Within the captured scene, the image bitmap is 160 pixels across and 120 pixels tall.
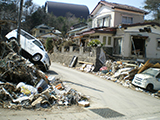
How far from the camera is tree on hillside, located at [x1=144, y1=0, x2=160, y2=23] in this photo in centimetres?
3008

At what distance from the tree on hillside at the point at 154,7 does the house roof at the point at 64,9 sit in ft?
172

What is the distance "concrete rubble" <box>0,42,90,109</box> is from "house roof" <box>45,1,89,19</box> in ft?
237

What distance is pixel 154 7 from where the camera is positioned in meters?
30.6

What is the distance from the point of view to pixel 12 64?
7.37m

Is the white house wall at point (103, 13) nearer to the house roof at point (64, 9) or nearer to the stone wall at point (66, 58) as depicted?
the stone wall at point (66, 58)

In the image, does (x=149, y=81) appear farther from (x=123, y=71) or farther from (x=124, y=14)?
(x=124, y=14)

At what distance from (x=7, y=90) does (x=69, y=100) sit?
2600 millimetres

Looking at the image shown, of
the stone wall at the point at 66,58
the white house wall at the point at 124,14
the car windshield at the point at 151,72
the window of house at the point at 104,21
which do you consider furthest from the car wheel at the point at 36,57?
the window of house at the point at 104,21

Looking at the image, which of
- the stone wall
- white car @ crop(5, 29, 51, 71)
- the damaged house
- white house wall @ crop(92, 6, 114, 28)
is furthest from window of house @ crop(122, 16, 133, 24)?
white car @ crop(5, 29, 51, 71)

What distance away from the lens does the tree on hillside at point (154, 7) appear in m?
30.1

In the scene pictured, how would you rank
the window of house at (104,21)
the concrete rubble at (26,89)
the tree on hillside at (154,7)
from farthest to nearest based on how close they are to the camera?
1. the tree on hillside at (154,7)
2. the window of house at (104,21)
3. the concrete rubble at (26,89)

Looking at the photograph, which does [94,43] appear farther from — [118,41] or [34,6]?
[34,6]

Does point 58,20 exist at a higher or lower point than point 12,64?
higher

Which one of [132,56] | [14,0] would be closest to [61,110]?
[132,56]
